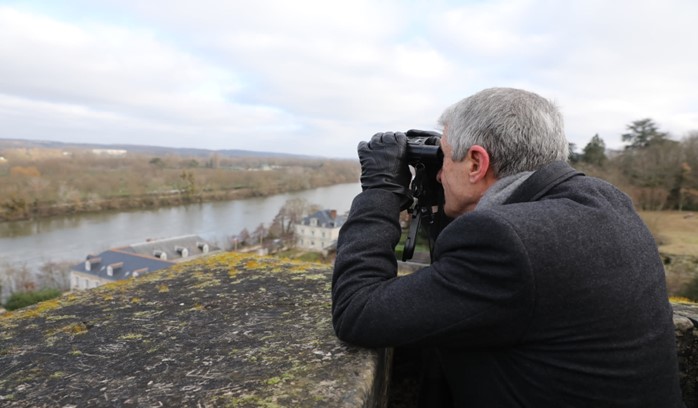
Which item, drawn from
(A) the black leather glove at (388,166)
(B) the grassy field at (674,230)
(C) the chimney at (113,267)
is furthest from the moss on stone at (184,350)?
(C) the chimney at (113,267)

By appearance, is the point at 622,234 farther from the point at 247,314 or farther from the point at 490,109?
the point at 247,314

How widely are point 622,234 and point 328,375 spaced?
673mm

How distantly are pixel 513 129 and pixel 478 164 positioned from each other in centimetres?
12

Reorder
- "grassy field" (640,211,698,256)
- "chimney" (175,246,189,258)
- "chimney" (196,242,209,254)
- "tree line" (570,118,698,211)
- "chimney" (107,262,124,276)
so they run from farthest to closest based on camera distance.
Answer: "chimney" (196,242,209,254) → "chimney" (175,246,189,258) → "chimney" (107,262,124,276) → "tree line" (570,118,698,211) → "grassy field" (640,211,698,256)

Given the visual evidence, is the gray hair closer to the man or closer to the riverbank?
the man

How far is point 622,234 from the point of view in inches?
35.0

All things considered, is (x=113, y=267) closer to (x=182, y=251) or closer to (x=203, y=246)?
(x=182, y=251)

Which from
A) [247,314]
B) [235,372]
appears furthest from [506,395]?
[247,314]

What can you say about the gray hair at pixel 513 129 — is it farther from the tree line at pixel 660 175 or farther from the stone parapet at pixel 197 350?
the tree line at pixel 660 175

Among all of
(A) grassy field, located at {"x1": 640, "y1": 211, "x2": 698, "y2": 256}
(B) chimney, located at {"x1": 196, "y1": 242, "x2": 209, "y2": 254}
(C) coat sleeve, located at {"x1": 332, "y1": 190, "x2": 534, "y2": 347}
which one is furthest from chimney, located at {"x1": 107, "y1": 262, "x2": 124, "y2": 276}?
(C) coat sleeve, located at {"x1": 332, "y1": 190, "x2": 534, "y2": 347}

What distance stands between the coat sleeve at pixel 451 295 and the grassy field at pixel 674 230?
12295 mm

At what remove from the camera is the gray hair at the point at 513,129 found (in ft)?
3.45

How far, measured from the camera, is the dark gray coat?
2.68 ft

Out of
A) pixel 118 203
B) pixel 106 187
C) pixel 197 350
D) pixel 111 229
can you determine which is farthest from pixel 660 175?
pixel 106 187
